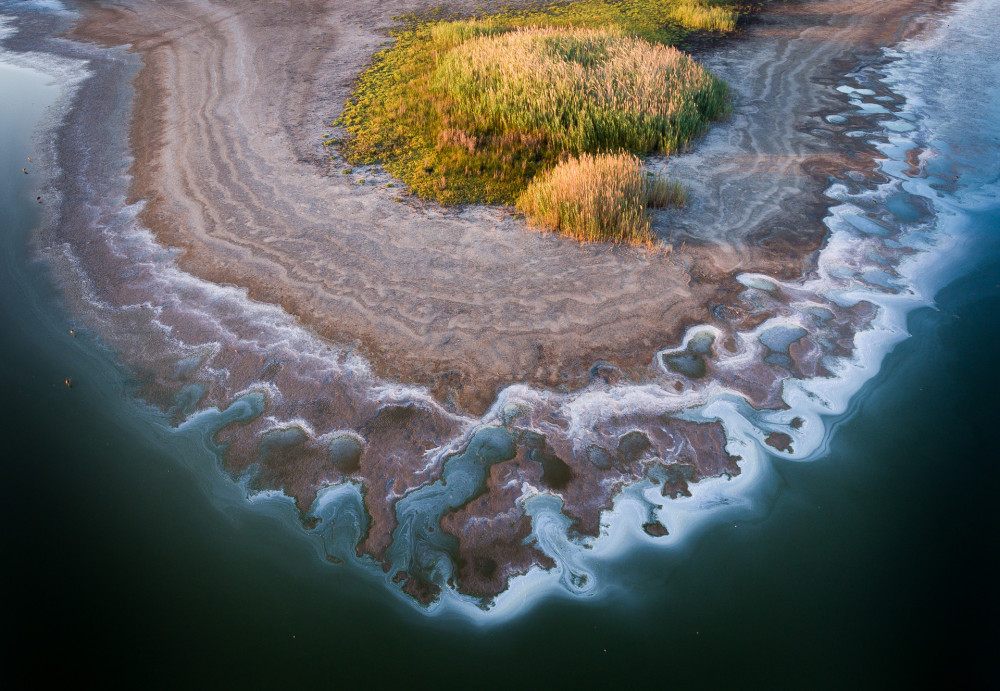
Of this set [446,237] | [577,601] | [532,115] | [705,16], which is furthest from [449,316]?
[705,16]

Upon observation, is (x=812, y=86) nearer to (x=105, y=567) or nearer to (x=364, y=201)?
(x=364, y=201)

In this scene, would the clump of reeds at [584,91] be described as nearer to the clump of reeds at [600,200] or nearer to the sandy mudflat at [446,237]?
the sandy mudflat at [446,237]

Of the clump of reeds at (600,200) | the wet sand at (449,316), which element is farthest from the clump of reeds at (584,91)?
the clump of reeds at (600,200)

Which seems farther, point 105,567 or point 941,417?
point 941,417

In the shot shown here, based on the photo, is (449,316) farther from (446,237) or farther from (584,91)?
(584,91)

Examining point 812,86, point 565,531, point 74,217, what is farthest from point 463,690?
point 812,86

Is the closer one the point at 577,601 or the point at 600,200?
the point at 577,601
